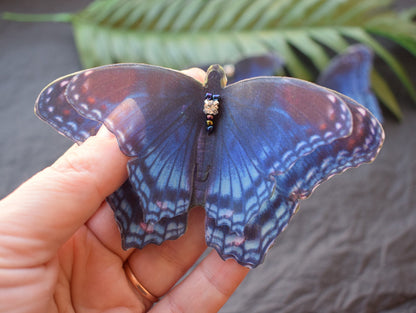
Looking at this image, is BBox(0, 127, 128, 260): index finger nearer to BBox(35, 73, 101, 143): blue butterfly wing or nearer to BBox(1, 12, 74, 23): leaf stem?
BBox(35, 73, 101, 143): blue butterfly wing

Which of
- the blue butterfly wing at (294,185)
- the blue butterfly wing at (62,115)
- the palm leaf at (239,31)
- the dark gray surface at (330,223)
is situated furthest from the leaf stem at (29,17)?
the blue butterfly wing at (294,185)

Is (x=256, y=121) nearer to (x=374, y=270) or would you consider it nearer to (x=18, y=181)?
(x=374, y=270)

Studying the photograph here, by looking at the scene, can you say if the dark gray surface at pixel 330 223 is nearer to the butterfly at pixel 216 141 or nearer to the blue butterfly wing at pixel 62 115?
the butterfly at pixel 216 141

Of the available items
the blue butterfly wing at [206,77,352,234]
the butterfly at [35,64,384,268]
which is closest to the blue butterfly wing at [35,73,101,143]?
the butterfly at [35,64,384,268]

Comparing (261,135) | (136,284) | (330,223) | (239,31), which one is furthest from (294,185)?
(239,31)

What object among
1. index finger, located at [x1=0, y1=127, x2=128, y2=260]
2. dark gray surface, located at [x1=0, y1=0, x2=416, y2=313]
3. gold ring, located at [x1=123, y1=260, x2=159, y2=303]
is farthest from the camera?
dark gray surface, located at [x1=0, y1=0, x2=416, y2=313]

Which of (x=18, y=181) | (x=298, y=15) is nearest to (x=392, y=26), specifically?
(x=298, y=15)
